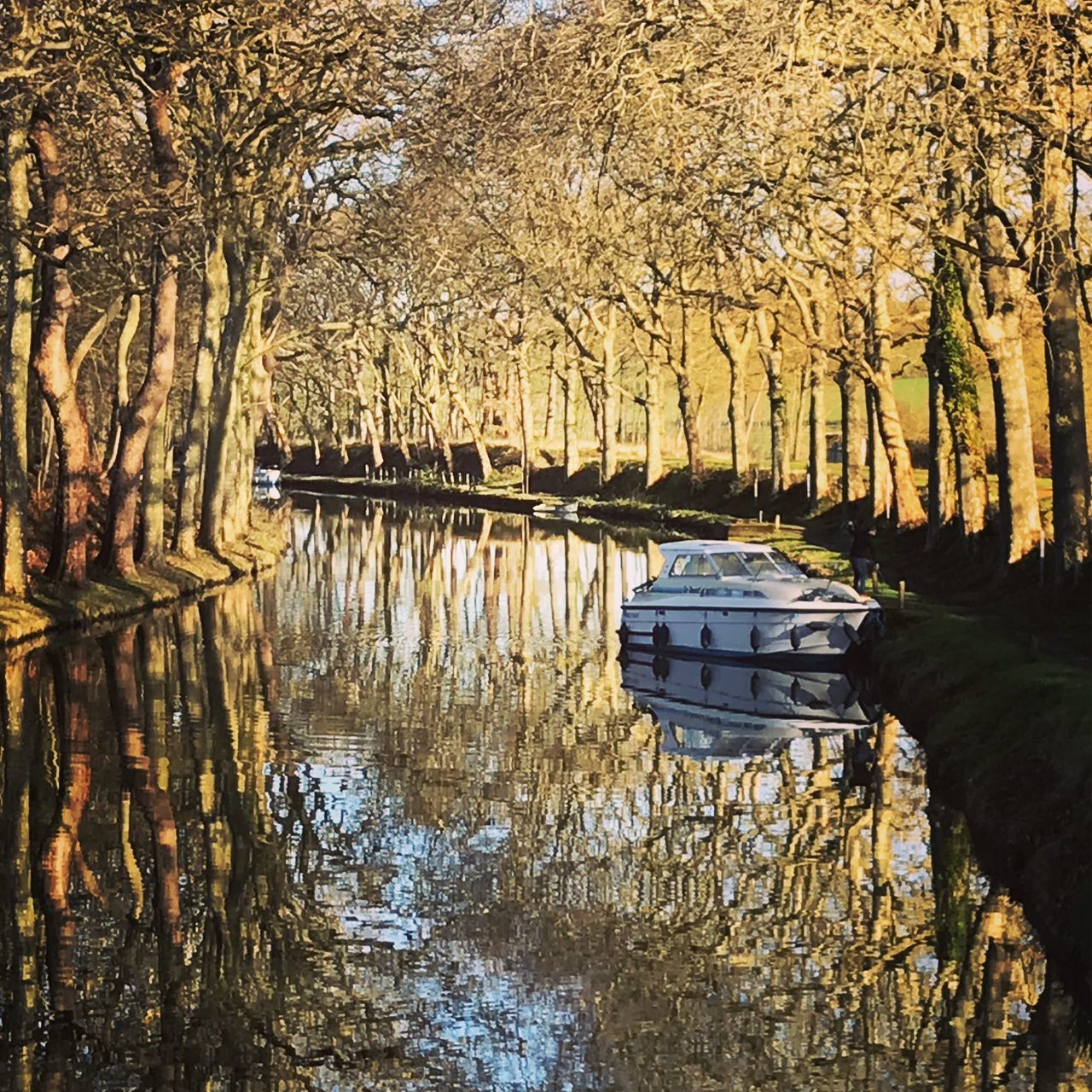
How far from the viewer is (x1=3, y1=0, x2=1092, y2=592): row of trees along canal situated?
2566 cm

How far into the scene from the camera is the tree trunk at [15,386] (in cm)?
3647

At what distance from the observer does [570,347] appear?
105188mm

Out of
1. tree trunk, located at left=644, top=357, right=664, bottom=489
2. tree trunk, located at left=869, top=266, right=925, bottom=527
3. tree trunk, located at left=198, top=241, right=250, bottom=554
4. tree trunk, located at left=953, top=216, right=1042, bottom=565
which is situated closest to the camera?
tree trunk, located at left=953, top=216, right=1042, bottom=565

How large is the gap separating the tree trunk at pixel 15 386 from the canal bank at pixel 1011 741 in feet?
49.8

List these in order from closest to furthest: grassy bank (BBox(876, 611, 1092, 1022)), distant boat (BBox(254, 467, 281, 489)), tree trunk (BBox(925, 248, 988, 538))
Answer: grassy bank (BBox(876, 611, 1092, 1022))
tree trunk (BBox(925, 248, 988, 538))
distant boat (BBox(254, 467, 281, 489))

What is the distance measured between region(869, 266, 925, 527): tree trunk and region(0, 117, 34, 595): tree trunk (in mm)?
23302

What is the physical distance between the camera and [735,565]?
3866 centimetres

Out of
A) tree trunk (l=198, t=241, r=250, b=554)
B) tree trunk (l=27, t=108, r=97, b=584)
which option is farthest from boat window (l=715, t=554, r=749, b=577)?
tree trunk (l=198, t=241, r=250, b=554)

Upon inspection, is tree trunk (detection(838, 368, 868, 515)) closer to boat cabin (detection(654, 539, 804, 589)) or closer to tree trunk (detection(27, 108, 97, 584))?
boat cabin (detection(654, 539, 804, 589))

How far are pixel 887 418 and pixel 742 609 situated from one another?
17307 millimetres

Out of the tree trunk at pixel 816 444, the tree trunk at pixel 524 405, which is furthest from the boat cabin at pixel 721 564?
the tree trunk at pixel 524 405

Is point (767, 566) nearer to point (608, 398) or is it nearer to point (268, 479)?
point (608, 398)

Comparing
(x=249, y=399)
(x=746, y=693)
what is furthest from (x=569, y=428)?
(x=746, y=693)

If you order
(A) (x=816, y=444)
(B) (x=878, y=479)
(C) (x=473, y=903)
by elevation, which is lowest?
(C) (x=473, y=903)
